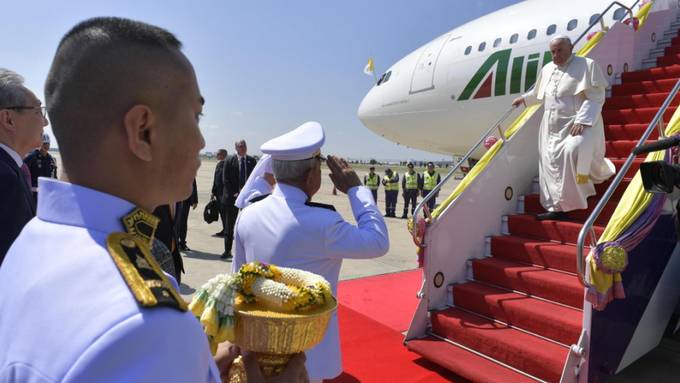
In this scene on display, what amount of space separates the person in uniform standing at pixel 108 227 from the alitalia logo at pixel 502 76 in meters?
8.01

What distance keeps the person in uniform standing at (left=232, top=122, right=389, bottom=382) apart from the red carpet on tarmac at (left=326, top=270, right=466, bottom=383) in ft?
5.28

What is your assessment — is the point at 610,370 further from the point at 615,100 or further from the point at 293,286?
the point at 615,100

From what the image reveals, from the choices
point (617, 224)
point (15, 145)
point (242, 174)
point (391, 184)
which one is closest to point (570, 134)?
point (617, 224)

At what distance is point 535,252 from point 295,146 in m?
2.99

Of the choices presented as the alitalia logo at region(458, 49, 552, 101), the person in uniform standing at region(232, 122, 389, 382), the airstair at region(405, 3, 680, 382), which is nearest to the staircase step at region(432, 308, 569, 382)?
the airstair at region(405, 3, 680, 382)

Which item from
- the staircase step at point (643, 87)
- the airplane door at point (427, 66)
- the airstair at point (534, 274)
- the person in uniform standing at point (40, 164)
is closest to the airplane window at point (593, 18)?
the airstair at point (534, 274)

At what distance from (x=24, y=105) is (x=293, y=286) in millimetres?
1717

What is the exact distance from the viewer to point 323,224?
5.82 ft

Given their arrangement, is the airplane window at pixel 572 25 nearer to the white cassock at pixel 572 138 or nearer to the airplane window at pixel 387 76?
the white cassock at pixel 572 138

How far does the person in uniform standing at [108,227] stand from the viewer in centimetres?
54

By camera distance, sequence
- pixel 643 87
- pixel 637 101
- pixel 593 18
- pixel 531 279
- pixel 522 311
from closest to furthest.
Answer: pixel 522 311 → pixel 531 279 → pixel 637 101 → pixel 643 87 → pixel 593 18

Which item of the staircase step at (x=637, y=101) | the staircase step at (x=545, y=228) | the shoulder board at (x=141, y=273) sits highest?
the staircase step at (x=637, y=101)

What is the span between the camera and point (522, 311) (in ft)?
11.4

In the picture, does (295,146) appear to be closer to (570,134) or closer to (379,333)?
(379,333)
